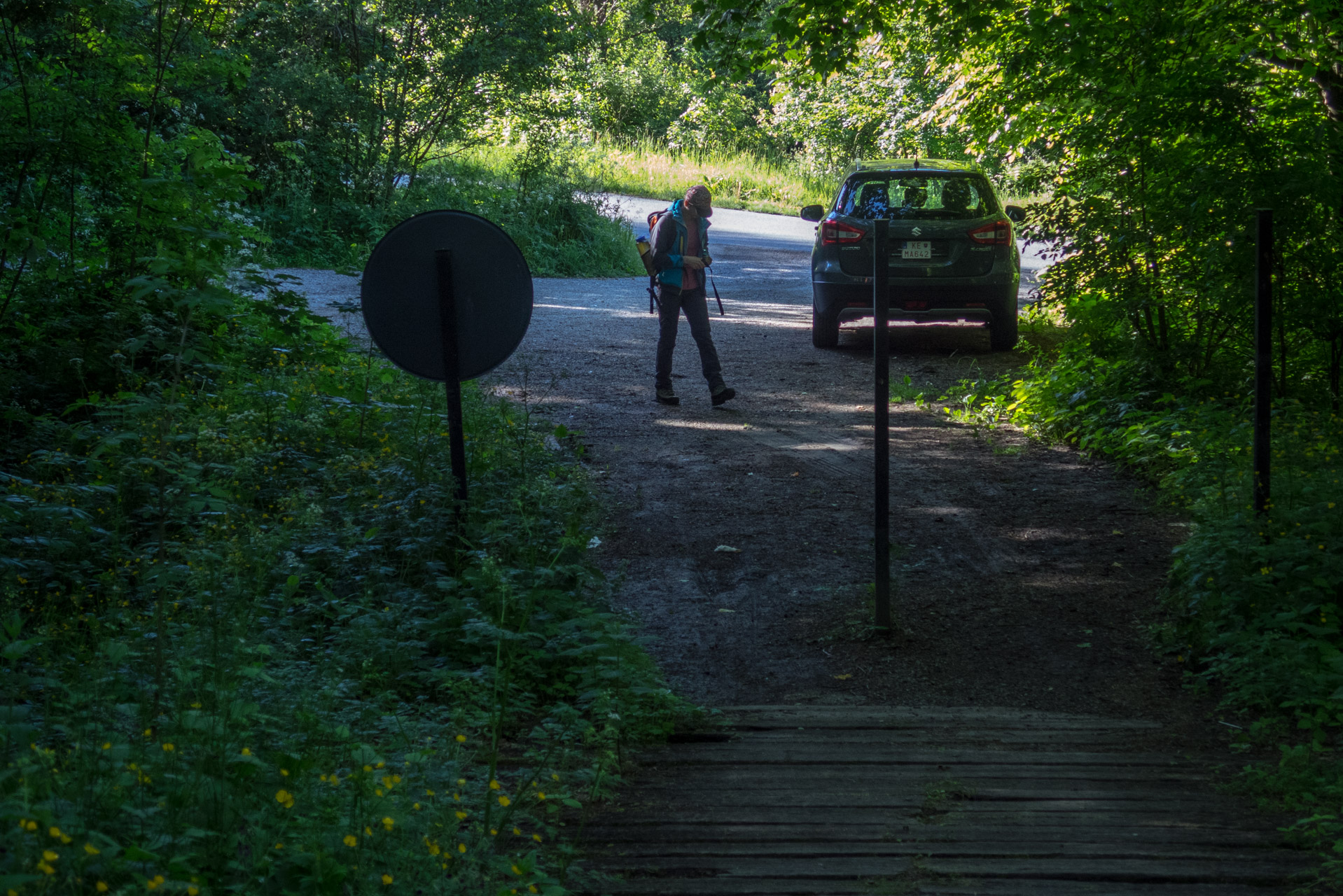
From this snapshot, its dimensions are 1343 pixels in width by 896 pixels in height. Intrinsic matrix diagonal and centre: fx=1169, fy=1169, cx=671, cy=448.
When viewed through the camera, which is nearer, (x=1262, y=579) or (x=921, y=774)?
(x=921, y=774)

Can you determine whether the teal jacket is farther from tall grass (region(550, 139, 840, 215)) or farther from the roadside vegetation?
tall grass (region(550, 139, 840, 215))

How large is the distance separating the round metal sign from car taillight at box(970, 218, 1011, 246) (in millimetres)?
8104

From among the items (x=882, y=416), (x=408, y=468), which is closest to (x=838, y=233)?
(x=408, y=468)

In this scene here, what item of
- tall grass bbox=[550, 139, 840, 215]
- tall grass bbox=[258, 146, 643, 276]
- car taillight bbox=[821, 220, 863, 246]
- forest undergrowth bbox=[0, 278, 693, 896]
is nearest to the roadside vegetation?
forest undergrowth bbox=[0, 278, 693, 896]

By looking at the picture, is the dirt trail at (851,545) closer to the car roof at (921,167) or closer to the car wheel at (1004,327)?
the car wheel at (1004,327)

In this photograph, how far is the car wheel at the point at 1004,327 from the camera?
12.8m

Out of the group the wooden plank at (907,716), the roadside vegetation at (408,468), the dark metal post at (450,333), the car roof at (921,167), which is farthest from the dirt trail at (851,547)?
the car roof at (921,167)

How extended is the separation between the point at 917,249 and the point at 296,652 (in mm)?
9551

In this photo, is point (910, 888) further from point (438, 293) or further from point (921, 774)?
point (438, 293)

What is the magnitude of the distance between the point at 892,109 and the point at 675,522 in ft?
64.5

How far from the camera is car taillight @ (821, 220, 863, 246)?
12711 millimetres

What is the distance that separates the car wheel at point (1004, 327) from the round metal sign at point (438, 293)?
27.7 ft

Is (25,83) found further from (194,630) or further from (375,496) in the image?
(194,630)

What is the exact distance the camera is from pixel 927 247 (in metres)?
12.5
